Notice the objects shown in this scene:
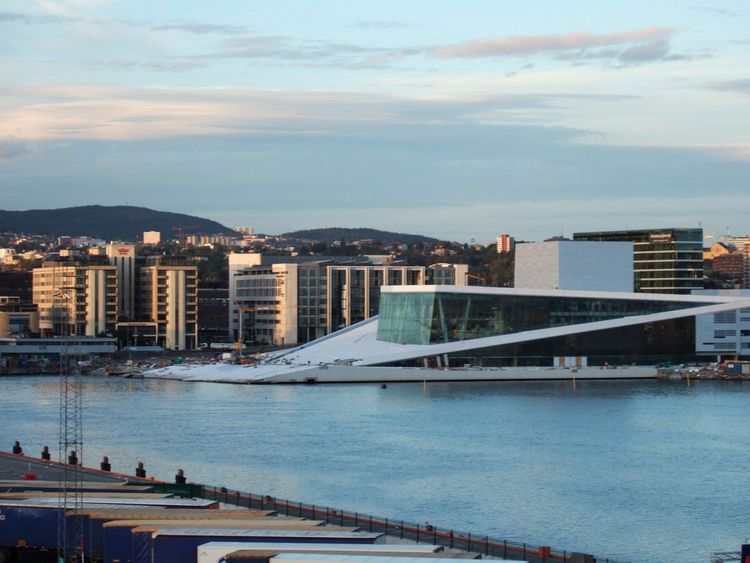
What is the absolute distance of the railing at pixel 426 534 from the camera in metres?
17.9

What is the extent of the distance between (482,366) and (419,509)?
3091cm

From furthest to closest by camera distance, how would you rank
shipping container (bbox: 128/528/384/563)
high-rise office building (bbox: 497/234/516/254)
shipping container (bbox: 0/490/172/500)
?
high-rise office building (bbox: 497/234/516/254), shipping container (bbox: 0/490/172/500), shipping container (bbox: 128/528/384/563)

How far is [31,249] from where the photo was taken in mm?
149000

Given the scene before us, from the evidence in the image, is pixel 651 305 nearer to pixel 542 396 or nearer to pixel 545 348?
pixel 545 348

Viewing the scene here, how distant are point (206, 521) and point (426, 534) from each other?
10.0ft

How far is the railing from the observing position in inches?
706

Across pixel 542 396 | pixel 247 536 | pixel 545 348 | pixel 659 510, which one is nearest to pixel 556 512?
pixel 659 510

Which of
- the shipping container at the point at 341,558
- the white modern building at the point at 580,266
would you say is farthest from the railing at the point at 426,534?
the white modern building at the point at 580,266

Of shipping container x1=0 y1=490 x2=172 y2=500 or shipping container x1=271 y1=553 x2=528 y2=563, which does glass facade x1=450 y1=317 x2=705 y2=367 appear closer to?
shipping container x1=0 y1=490 x2=172 y2=500

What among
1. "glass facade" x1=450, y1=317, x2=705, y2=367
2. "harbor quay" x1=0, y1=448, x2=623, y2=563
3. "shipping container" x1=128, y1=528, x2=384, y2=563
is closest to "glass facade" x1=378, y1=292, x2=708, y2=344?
"glass facade" x1=450, y1=317, x2=705, y2=367

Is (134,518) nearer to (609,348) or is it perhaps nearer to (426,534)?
(426,534)

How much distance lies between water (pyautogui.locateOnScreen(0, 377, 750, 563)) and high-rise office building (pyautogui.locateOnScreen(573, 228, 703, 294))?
30.8m

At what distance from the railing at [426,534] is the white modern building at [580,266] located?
116 feet

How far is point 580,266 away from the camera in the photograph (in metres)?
57.3
